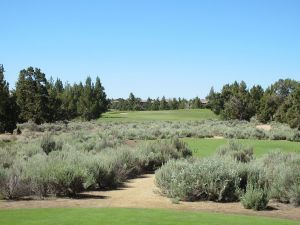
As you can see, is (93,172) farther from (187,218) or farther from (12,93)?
(12,93)

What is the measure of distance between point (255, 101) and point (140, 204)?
2755 inches

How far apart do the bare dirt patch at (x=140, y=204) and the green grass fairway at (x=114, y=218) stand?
1.68m

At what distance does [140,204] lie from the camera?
14.1 metres

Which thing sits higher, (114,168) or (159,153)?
(159,153)

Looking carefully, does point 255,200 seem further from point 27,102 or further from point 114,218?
point 27,102

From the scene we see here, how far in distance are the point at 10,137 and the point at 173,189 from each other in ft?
90.3

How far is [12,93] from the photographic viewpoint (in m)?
54.5

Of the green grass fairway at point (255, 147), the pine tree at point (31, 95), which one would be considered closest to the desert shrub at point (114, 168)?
the green grass fairway at point (255, 147)

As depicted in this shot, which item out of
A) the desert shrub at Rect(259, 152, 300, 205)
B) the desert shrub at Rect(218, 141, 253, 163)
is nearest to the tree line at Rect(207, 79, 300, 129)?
the desert shrub at Rect(218, 141, 253, 163)

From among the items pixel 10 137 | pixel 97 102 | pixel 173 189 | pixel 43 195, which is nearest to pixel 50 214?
pixel 43 195

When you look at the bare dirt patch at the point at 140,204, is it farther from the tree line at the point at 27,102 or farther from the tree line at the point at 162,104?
the tree line at the point at 162,104

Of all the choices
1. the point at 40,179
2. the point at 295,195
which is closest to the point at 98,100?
the point at 40,179

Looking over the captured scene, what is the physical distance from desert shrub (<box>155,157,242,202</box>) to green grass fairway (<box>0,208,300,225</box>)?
3.49 metres

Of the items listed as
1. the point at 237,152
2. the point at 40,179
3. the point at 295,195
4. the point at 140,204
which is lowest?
the point at 140,204
